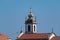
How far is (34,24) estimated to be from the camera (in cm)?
5712

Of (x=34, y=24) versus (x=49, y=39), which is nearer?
(x=49, y=39)

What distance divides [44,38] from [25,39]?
3.45 metres

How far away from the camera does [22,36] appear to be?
55.7 meters

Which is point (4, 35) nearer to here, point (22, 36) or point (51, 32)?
point (22, 36)

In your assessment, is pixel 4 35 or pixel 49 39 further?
pixel 4 35

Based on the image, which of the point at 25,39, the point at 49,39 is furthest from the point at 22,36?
the point at 49,39

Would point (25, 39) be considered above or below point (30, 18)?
below

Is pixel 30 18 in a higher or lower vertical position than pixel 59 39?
higher

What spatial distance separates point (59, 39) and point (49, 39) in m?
1.76

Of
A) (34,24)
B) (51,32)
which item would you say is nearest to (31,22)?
(34,24)

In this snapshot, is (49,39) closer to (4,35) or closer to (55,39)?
(55,39)

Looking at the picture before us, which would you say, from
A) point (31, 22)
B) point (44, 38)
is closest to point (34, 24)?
point (31, 22)

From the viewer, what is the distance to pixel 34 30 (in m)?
57.0

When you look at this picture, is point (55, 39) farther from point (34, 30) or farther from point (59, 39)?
point (34, 30)
